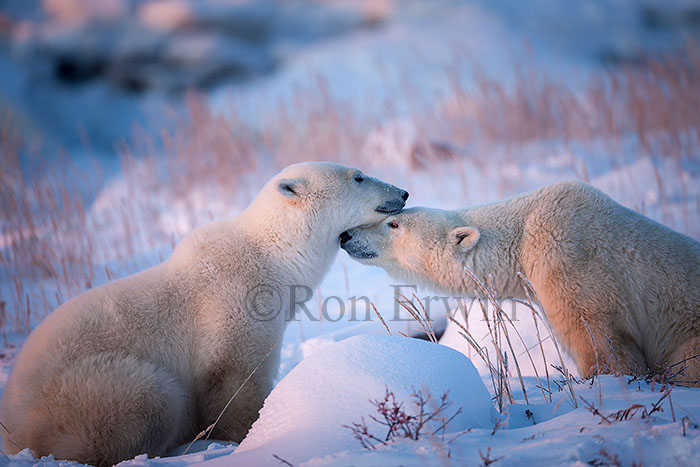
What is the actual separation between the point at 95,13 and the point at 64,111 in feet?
17.4

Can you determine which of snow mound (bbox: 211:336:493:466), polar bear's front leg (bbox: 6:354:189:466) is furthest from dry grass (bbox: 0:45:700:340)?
snow mound (bbox: 211:336:493:466)

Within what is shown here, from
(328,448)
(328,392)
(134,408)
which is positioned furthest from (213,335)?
(328,448)

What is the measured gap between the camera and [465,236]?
3123 millimetres

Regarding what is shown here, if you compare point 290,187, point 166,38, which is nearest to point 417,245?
point 290,187

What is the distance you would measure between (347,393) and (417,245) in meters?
1.45

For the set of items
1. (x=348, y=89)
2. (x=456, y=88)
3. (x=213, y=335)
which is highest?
(x=348, y=89)

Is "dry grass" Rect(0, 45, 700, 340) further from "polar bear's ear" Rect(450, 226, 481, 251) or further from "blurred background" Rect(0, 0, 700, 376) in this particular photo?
"polar bear's ear" Rect(450, 226, 481, 251)

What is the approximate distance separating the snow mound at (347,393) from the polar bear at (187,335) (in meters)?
0.61

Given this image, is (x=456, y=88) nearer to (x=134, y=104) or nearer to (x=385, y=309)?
(x=385, y=309)

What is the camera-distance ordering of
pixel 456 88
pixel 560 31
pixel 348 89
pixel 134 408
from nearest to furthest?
1. pixel 134 408
2. pixel 456 88
3. pixel 348 89
4. pixel 560 31

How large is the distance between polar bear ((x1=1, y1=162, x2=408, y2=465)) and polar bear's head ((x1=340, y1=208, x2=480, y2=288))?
94 mm

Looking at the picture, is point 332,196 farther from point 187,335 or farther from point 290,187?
point 187,335

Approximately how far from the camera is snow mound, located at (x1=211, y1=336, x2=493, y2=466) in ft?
5.72

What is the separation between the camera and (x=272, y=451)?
174 centimetres
